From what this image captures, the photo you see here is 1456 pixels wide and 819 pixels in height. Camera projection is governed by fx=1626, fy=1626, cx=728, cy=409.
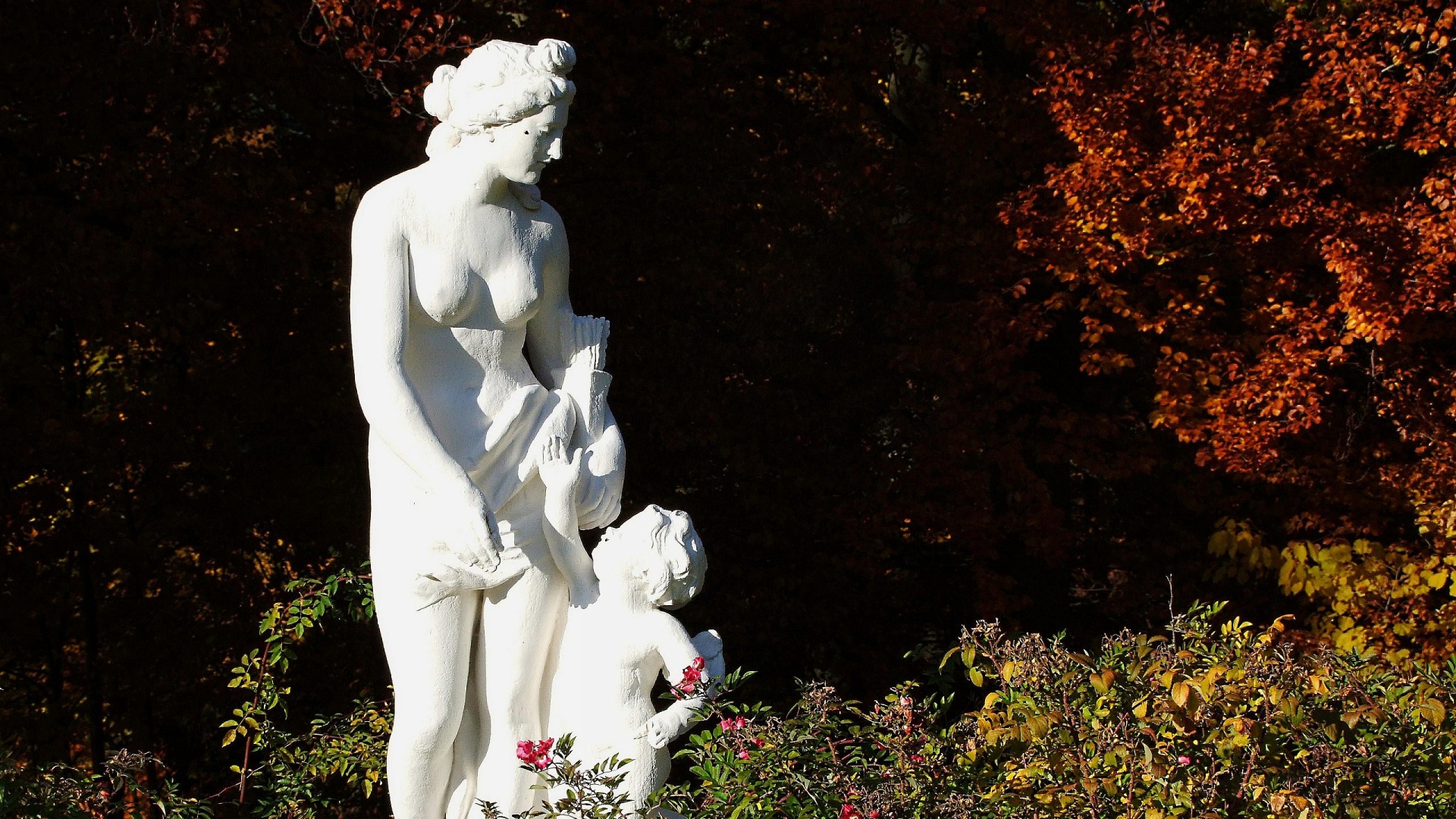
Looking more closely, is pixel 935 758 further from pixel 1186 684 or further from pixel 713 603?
pixel 713 603

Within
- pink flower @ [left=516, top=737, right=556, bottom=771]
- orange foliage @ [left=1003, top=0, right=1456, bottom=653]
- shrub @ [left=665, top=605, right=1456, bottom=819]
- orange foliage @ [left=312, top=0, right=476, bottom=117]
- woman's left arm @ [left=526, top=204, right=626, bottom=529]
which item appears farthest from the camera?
orange foliage @ [left=1003, top=0, right=1456, bottom=653]

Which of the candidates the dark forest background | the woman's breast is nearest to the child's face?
the woman's breast

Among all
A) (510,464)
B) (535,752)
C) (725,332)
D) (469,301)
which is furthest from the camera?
(725,332)

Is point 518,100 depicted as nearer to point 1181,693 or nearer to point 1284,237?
point 1181,693

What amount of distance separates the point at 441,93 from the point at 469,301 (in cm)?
45

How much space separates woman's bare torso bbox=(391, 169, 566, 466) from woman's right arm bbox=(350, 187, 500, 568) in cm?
4

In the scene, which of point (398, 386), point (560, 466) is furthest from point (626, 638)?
point (398, 386)

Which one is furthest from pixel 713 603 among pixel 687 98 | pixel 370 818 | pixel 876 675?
pixel 687 98

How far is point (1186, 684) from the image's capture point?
3195 mm

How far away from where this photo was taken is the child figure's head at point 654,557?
3.39 meters

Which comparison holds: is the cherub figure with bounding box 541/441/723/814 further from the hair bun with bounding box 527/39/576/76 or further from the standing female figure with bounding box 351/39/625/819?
the hair bun with bounding box 527/39/576/76

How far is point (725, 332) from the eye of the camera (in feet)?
26.1

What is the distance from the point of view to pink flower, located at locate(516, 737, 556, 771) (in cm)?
312

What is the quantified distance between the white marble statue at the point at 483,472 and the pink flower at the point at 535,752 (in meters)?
0.25
